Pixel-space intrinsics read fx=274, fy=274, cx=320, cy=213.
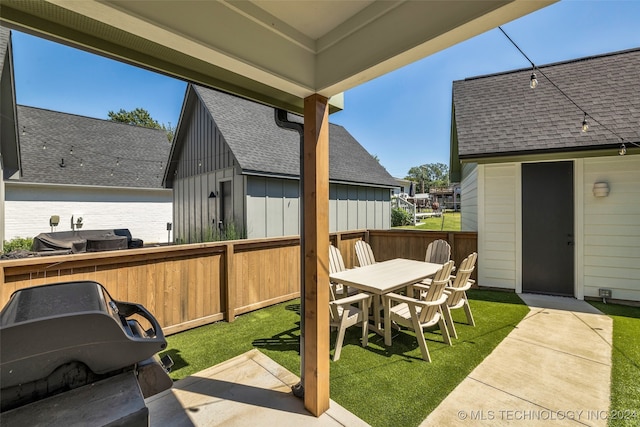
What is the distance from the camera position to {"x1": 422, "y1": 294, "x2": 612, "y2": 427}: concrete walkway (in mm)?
2213

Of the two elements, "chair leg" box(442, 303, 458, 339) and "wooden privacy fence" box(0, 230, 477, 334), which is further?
"chair leg" box(442, 303, 458, 339)

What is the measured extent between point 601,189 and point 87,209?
16.2 m

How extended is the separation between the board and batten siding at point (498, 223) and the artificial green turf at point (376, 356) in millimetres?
1362

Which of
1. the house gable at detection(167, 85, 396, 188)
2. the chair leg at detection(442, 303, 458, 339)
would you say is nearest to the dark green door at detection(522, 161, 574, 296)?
the chair leg at detection(442, 303, 458, 339)

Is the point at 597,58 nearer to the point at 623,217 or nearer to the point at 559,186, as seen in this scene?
the point at 559,186

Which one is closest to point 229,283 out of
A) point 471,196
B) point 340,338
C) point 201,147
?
point 340,338

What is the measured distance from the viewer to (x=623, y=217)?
5016 millimetres

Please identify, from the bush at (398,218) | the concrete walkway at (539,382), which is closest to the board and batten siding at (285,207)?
the concrete walkway at (539,382)

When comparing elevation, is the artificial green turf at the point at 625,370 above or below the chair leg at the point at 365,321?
below

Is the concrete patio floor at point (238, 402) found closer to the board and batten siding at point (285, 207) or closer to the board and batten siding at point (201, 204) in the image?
the board and batten siding at point (201, 204)

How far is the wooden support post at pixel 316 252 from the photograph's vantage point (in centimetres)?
218

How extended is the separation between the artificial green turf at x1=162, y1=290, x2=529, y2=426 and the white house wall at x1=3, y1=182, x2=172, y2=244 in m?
10.8

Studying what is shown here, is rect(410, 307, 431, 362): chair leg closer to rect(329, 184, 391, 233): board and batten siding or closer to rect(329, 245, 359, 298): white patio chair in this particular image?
rect(329, 245, 359, 298): white patio chair

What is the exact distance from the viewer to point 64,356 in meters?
1.20
